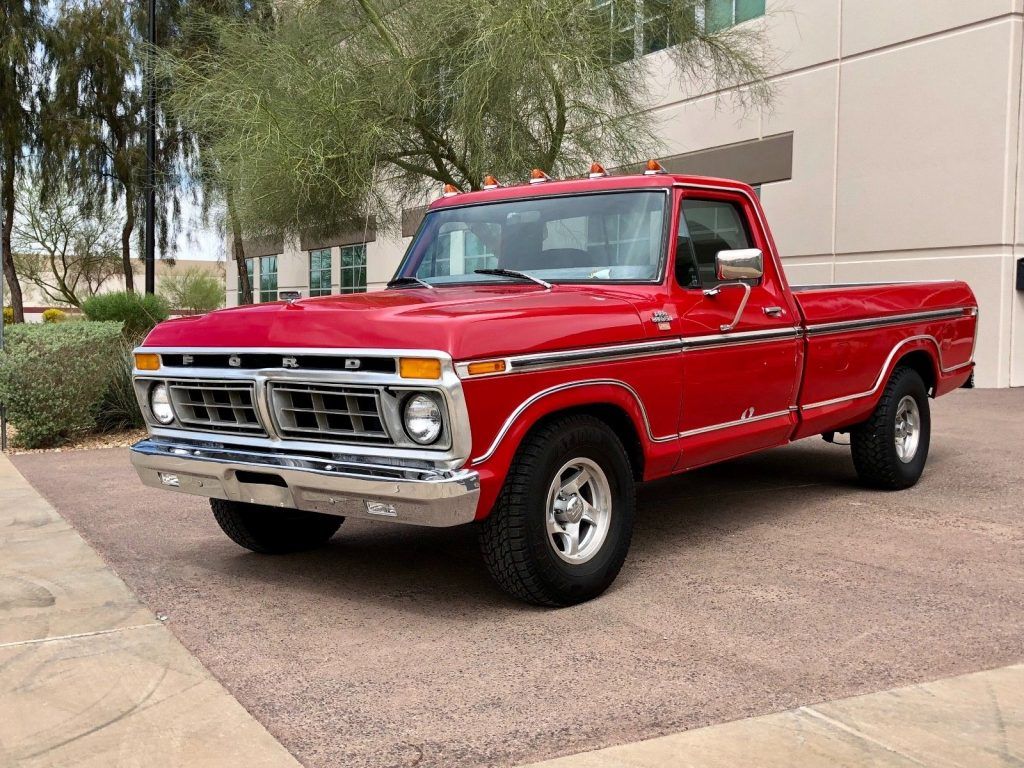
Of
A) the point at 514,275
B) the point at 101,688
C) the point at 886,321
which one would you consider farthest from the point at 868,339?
the point at 101,688

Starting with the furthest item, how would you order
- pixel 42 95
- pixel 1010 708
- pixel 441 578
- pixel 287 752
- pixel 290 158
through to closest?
pixel 42 95 → pixel 290 158 → pixel 441 578 → pixel 1010 708 → pixel 287 752

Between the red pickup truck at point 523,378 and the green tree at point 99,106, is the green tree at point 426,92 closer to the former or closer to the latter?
the red pickup truck at point 523,378

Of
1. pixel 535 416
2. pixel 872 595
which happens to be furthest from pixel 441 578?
pixel 872 595

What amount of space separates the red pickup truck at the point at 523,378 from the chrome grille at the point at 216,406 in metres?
0.01

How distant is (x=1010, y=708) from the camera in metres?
3.75

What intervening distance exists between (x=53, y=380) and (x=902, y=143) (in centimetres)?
1148

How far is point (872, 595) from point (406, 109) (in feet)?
35.0

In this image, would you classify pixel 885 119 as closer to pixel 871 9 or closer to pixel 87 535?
pixel 871 9

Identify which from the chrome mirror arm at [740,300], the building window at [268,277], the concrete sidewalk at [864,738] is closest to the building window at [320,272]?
the building window at [268,277]

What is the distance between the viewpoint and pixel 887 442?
24.1 ft

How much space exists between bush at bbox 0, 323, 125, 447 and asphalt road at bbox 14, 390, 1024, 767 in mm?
3072

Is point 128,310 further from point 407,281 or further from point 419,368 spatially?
point 419,368

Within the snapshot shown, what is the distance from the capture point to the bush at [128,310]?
755 inches

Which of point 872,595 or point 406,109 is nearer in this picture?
point 872,595
